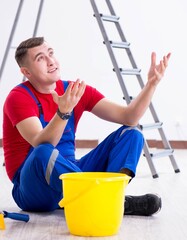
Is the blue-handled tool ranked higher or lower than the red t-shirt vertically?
lower

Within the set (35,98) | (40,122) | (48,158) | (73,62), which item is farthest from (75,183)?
(73,62)

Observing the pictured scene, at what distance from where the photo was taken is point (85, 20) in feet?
23.9

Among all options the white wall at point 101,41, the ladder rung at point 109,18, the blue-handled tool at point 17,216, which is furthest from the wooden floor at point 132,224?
the white wall at point 101,41

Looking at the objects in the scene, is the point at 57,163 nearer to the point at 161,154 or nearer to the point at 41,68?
the point at 41,68

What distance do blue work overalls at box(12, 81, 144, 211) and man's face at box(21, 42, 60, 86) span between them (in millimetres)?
90

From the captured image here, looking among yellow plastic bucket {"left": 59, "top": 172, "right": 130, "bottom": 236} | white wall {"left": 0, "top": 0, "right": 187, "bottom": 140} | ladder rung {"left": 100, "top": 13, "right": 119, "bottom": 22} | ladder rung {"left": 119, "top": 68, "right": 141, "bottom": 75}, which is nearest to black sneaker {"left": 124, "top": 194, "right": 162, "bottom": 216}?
yellow plastic bucket {"left": 59, "top": 172, "right": 130, "bottom": 236}

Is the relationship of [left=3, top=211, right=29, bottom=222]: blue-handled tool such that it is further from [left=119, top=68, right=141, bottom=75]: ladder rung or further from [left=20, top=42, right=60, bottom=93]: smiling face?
[left=119, top=68, right=141, bottom=75]: ladder rung

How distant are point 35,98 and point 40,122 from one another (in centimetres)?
17

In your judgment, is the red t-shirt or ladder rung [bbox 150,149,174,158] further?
ladder rung [bbox 150,149,174,158]

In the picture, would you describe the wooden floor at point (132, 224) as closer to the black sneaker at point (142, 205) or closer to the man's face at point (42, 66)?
the black sneaker at point (142, 205)

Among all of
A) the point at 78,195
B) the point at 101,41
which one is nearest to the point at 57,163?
the point at 78,195

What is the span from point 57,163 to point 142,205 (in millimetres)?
532

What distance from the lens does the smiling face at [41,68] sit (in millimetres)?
2793

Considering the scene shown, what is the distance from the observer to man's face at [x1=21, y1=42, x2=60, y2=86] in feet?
9.16
